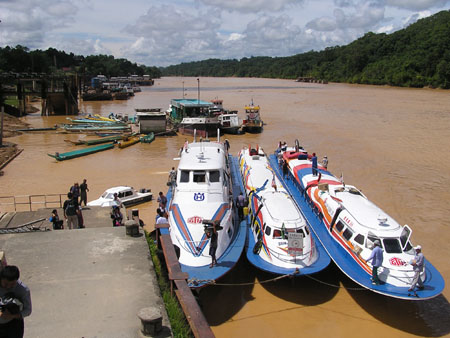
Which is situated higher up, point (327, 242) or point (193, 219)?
point (193, 219)

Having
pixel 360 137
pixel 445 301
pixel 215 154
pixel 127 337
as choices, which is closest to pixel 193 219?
pixel 215 154

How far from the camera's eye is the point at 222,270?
11242 mm

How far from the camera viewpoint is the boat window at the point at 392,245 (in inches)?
438

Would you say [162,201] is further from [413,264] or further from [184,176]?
[413,264]

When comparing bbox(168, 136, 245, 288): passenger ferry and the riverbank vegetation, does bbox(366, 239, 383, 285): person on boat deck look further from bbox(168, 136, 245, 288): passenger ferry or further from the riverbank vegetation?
the riverbank vegetation

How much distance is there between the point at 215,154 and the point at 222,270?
533 centimetres

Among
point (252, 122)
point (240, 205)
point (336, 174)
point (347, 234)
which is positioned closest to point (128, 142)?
point (252, 122)

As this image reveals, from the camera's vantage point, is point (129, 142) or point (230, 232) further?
point (129, 142)

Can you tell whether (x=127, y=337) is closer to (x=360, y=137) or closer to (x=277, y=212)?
(x=277, y=212)

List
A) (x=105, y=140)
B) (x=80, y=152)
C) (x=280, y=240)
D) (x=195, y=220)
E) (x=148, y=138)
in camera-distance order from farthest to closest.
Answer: (x=148, y=138)
(x=105, y=140)
(x=80, y=152)
(x=195, y=220)
(x=280, y=240)

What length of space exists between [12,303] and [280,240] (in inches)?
352

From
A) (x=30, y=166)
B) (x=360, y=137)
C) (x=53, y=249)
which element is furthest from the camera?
(x=360, y=137)

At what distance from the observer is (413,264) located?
33.9 ft

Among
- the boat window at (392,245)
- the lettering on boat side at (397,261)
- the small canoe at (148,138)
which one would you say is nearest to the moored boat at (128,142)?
the small canoe at (148,138)
